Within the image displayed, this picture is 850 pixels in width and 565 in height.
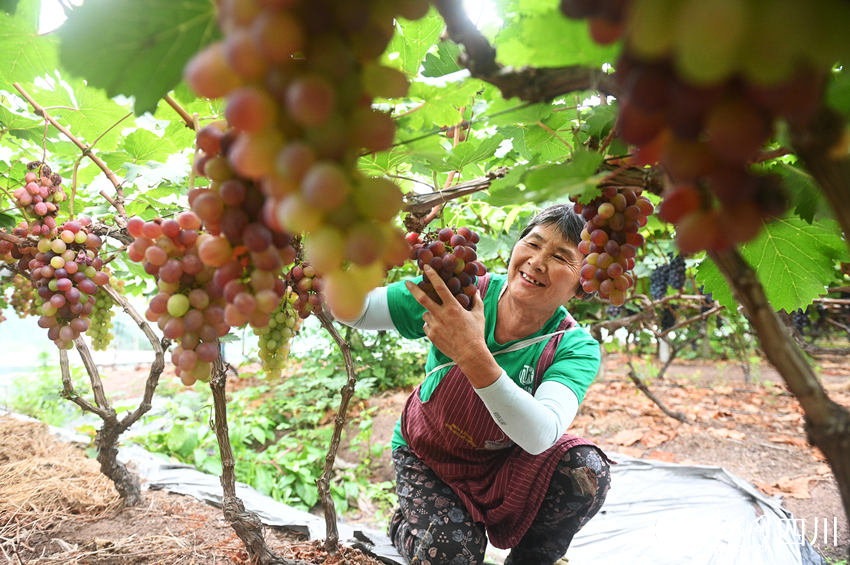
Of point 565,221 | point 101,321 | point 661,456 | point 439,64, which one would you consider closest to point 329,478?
point 101,321

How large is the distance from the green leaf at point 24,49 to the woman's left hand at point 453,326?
3.46ft

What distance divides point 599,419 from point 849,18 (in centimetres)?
485

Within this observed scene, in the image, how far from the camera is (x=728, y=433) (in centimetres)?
423

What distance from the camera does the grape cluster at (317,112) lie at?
1.15ft

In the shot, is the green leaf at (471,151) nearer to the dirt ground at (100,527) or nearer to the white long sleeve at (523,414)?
the white long sleeve at (523,414)

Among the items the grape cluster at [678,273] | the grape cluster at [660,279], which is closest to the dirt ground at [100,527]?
the grape cluster at [678,273]

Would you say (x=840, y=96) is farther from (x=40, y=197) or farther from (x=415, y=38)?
(x=40, y=197)

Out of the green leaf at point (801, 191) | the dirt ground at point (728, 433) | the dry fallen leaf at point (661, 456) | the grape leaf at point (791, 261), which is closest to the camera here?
the green leaf at point (801, 191)

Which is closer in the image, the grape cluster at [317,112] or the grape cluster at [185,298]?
the grape cluster at [317,112]

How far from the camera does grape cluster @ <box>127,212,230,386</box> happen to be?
26.2 inches

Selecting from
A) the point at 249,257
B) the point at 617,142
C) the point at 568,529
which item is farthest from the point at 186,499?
the point at 617,142

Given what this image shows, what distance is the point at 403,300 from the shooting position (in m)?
1.92

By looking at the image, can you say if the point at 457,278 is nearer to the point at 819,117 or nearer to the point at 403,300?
the point at 403,300

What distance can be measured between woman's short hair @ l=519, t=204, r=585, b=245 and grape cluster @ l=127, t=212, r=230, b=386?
1.36 metres
